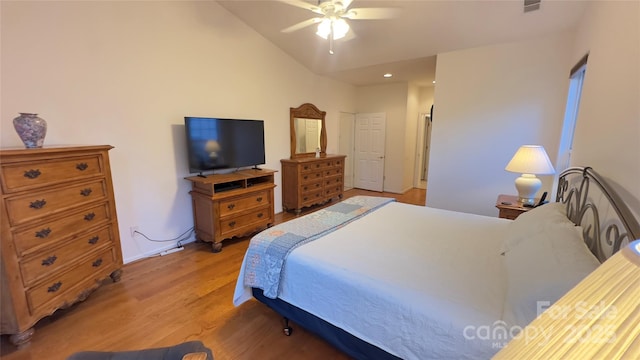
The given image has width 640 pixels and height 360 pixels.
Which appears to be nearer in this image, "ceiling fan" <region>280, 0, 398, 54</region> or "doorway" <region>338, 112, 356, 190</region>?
"ceiling fan" <region>280, 0, 398, 54</region>

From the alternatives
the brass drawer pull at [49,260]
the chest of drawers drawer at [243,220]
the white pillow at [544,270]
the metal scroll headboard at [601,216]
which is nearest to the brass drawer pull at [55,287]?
the brass drawer pull at [49,260]

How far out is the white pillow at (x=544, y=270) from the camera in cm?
102

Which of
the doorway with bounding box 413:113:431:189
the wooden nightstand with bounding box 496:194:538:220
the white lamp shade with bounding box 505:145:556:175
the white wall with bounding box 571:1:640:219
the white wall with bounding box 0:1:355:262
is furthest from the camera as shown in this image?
the doorway with bounding box 413:113:431:189

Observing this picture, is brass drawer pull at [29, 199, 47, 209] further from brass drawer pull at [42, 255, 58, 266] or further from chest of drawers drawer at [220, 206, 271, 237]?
chest of drawers drawer at [220, 206, 271, 237]

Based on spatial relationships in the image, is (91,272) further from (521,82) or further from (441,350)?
(521,82)

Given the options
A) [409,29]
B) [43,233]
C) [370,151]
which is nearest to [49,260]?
[43,233]

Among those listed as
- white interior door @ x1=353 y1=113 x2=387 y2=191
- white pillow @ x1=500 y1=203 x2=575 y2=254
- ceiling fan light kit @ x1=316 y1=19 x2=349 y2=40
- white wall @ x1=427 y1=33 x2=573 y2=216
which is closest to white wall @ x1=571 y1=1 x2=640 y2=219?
white pillow @ x1=500 y1=203 x2=575 y2=254

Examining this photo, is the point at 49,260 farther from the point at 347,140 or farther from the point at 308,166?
the point at 347,140

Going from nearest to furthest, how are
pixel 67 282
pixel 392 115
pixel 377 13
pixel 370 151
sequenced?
pixel 67 282, pixel 377 13, pixel 392 115, pixel 370 151

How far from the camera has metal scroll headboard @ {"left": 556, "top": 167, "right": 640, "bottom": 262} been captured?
1051mm

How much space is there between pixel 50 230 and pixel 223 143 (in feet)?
6.17

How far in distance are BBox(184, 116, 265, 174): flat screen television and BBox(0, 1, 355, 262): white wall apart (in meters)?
0.21

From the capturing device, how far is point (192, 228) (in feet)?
11.4

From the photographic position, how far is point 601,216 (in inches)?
53.9
